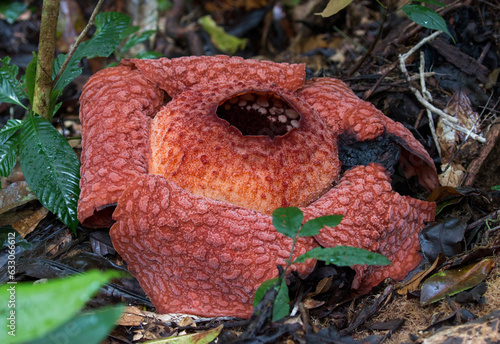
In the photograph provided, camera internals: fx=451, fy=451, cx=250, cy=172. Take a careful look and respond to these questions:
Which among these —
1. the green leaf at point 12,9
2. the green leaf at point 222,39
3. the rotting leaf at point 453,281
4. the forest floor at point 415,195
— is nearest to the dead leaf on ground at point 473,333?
the forest floor at point 415,195

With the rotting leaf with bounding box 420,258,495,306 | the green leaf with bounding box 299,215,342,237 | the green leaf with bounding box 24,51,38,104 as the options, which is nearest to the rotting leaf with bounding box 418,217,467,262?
the rotting leaf with bounding box 420,258,495,306

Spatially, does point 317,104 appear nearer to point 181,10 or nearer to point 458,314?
point 458,314

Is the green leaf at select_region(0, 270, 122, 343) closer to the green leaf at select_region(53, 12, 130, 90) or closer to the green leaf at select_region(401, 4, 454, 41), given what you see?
the green leaf at select_region(53, 12, 130, 90)

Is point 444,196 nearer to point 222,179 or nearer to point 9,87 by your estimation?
point 222,179

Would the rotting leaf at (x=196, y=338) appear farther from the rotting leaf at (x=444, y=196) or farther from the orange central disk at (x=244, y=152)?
the rotting leaf at (x=444, y=196)

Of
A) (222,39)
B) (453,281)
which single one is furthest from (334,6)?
(222,39)

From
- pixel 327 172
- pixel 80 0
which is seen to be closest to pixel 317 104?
pixel 327 172
